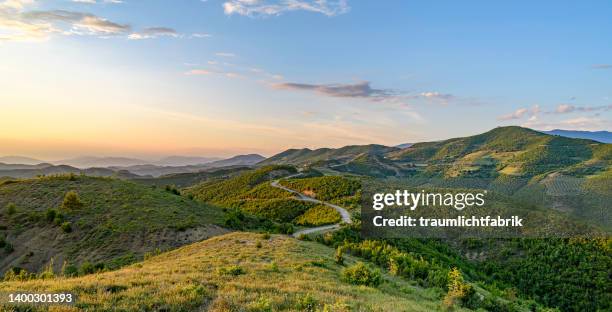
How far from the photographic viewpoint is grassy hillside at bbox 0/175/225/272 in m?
28.1

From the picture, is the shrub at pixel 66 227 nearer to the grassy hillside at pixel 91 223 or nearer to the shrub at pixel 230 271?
the grassy hillside at pixel 91 223

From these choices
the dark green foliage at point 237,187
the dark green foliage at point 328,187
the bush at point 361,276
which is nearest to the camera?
the bush at point 361,276

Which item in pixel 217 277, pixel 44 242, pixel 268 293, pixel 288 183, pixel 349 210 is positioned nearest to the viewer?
pixel 268 293

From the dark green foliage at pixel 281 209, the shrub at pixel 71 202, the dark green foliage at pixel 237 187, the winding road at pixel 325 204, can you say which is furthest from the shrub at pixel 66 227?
the dark green foliage at pixel 237 187

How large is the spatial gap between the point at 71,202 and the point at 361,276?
35337 millimetres

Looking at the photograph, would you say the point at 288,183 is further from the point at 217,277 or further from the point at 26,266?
the point at 217,277

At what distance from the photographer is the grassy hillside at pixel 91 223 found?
2808cm

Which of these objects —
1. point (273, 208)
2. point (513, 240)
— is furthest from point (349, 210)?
point (513, 240)

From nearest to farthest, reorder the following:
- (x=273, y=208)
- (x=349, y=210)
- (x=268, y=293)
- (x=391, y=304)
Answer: (x=268, y=293)
(x=391, y=304)
(x=349, y=210)
(x=273, y=208)

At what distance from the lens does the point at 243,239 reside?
26.0m

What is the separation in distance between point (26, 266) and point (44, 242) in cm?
Result: 363

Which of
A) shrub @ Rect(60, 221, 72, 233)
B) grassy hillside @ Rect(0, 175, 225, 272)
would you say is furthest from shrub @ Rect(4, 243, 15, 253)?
shrub @ Rect(60, 221, 72, 233)

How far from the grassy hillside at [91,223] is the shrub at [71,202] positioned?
0.10 metres

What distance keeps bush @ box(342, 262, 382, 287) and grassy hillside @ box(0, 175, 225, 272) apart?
63.2 ft
